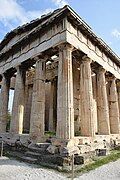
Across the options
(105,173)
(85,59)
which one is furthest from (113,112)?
(105,173)

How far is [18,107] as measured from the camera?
14.0 m

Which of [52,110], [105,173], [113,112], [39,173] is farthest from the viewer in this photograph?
[52,110]

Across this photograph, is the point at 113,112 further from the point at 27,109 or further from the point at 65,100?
the point at 27,109

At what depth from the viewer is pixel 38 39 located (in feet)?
43.6

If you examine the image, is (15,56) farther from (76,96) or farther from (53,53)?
(76,96)

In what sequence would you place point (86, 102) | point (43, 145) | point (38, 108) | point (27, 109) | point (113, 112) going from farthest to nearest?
point (27, 109)
point (113, 112)
point (86, 102)
point (38, 108)
point (43, 145)

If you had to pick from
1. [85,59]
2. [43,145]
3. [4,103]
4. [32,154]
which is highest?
[85,59]

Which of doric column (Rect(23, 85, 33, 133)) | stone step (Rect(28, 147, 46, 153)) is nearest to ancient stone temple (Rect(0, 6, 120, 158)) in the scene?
stone step (Rect(28, 147, 46, 153))

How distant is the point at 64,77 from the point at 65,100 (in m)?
1.28

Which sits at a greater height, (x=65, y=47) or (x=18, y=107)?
(x=65, y=47)

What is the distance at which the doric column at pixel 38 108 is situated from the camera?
37.5 ft

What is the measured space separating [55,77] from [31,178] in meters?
11.7

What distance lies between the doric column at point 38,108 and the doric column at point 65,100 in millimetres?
1827

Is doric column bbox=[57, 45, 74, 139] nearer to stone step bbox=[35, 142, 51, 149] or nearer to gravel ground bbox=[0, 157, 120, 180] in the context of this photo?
stone step bbox=[35, 142, 51, 149]
